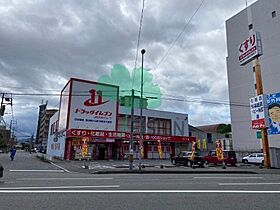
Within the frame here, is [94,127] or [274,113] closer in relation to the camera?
[274,113]

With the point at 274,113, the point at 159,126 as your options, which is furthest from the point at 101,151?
the point at 274,113

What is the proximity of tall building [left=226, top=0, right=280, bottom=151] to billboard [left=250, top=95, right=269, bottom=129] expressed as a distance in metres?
16.0

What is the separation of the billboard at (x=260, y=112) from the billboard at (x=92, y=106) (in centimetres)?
2024

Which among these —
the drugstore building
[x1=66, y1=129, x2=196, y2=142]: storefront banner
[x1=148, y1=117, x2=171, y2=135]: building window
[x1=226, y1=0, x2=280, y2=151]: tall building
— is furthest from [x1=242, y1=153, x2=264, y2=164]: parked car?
[x1=148, y1=117, x2=171, y2=135]: building window

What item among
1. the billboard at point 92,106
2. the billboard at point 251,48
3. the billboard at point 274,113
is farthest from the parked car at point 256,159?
the billboard at point 92,106

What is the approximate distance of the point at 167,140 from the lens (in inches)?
1699

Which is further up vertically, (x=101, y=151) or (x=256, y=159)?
(x=101, y=151)

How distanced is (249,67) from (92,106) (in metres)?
25.9

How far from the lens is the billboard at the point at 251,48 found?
25.2m

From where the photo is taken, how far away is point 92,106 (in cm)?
3756

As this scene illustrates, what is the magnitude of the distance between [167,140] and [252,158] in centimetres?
1419

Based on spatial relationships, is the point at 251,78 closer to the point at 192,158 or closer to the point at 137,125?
the point at 137,125

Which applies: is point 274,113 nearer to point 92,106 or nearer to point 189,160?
point 189,160
